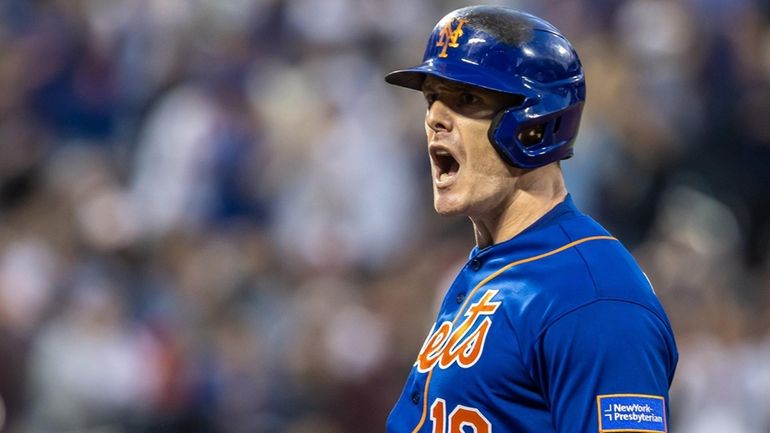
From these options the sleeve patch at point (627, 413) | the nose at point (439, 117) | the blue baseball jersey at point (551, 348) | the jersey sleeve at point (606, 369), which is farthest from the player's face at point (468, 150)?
the sleeve patch at point (627, 413)

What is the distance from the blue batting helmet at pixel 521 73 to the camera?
2.85 meters

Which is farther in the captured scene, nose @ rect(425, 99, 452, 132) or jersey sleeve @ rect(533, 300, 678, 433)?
nose @ rect(425, 99, 452, 132)

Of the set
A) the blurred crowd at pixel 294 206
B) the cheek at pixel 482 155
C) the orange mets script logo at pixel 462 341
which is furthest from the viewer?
the blurred crowd at pixel 294 206

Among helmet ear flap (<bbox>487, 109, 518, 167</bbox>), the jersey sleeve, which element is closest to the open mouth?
helmet ear flap (<bbox>487, 109, 518, 167</bbox>)

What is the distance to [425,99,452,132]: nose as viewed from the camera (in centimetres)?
295

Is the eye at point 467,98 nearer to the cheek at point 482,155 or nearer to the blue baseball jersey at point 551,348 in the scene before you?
the cheek at point 482,155

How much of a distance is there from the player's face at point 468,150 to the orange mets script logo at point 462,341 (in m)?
0.22

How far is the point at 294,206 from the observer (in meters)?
8.56

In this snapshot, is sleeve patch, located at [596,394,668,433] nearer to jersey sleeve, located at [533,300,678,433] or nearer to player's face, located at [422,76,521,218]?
jersey sleeve, located at [533,300,678,433]

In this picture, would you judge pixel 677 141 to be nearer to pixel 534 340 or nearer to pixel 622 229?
pixel 622 229

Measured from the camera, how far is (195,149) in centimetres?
884

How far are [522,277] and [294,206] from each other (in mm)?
5801

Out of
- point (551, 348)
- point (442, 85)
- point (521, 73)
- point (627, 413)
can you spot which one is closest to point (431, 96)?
point (442, 85)

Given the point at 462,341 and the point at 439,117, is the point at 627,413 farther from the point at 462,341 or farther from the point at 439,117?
the point at 439,117
